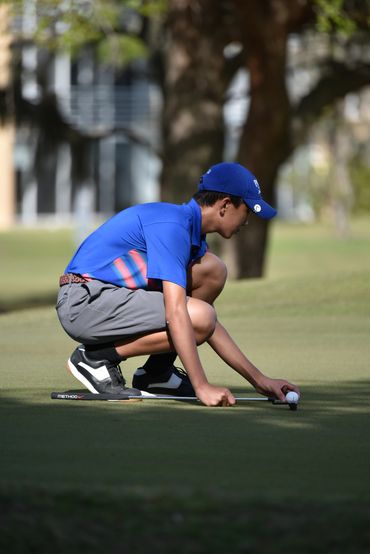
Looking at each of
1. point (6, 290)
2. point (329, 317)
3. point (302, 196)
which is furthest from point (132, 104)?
point (329, 317)

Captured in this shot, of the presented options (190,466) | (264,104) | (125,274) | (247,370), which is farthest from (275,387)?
(264,104)

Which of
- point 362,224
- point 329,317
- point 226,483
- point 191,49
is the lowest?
point 362,224

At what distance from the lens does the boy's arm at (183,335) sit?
6.76 m

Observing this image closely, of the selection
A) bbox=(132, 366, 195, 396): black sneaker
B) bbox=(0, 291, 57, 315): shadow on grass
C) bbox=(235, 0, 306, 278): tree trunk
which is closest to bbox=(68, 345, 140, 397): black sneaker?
bbox=(132, 366, 195, 396): black sneaker

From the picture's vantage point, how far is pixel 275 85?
22.3 meters

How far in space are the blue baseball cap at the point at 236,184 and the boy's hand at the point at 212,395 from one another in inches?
35.7

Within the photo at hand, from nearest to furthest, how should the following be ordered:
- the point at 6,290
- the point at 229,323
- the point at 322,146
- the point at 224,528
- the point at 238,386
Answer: the point at 224,528 < the point at 238,386 < the point at 229,323 < the point at 6,290 < the point at 322,146

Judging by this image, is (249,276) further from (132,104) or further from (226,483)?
(132,104)

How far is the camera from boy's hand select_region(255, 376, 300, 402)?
22.9ft

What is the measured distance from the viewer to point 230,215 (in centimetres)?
699

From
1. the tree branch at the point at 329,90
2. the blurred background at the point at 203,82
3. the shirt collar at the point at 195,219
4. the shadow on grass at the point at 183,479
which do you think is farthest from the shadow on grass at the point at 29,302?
the shadow on grass at the point at 183,479

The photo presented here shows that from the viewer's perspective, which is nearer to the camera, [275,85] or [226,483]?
[226,483]

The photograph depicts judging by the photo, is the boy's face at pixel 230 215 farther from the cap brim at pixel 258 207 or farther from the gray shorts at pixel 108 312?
the gray shorts at pixel 108 312

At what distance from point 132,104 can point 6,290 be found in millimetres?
30047
